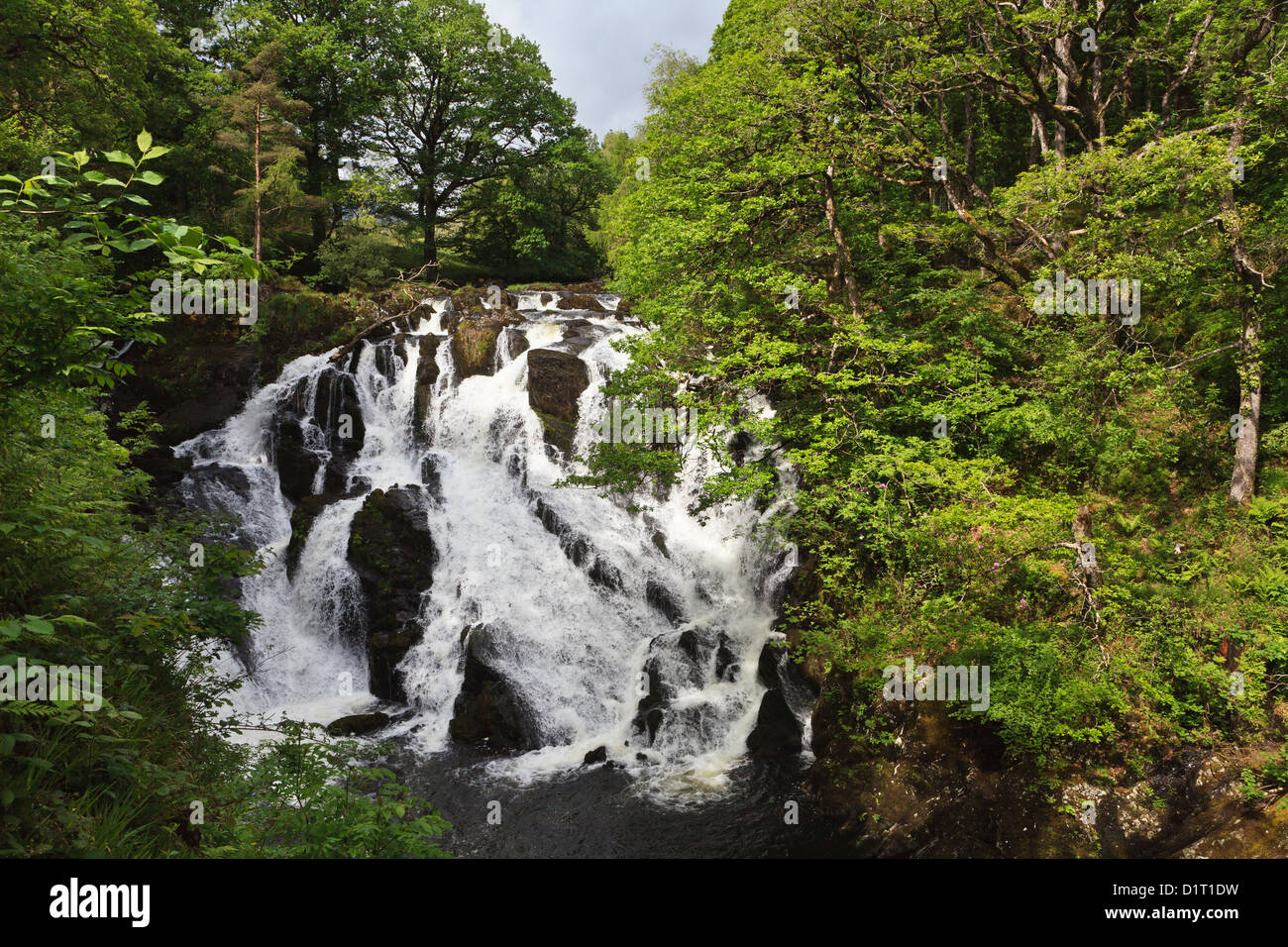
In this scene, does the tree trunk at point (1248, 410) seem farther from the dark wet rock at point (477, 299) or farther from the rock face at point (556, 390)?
the dark wet rock at point (477, 299)

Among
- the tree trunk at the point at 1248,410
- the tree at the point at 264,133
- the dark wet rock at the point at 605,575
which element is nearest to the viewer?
the tree trunk at the point at 1248,410

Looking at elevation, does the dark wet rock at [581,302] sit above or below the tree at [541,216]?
below

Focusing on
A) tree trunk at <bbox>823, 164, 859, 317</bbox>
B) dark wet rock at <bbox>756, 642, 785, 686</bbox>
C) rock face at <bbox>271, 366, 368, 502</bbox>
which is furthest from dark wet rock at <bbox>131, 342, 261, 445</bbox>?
tree trunk at <bbox>823, 164, 859, 317</bbox>

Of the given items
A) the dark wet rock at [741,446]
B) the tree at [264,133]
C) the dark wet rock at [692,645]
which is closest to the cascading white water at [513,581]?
the dark wet rock at [692,645]

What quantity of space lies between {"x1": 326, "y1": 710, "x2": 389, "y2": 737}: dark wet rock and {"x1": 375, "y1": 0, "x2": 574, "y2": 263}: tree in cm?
2314

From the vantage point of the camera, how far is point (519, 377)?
1809cm

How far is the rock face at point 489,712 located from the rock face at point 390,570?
1.64 meters

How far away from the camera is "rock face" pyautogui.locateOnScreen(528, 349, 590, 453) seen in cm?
1706

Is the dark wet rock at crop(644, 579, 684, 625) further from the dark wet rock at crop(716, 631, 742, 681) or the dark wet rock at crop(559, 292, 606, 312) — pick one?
the dark wet rock at crop(559, 292, 606, 312)

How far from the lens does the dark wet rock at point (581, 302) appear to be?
23.5m

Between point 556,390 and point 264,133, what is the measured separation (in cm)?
1478
